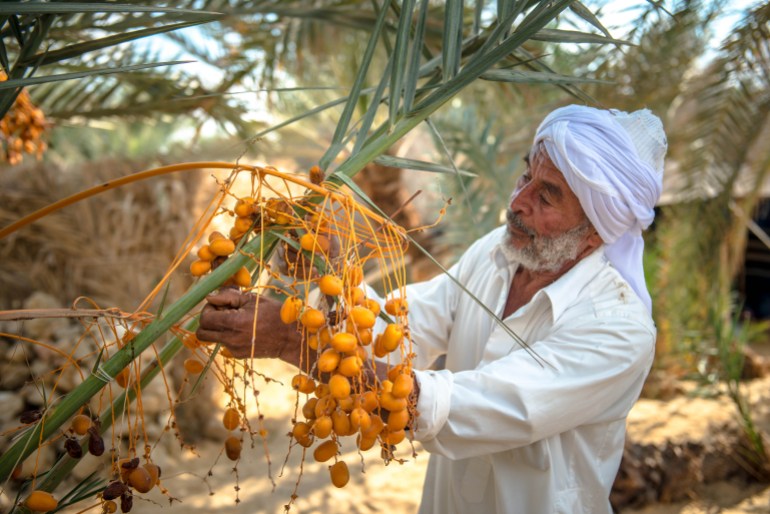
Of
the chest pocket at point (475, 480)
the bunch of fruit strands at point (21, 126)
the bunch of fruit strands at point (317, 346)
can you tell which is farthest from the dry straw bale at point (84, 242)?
the bunch of fruit strands at point (317, 346)

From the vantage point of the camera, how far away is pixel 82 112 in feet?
14.7

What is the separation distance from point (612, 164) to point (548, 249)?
0.30m

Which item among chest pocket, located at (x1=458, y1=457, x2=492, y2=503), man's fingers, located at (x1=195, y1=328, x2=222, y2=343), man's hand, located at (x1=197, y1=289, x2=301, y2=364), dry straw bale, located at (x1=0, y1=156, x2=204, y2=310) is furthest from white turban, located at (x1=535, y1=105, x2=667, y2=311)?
dry straw bale, located at (x1=0, y1=156, x2=204, y2=310)

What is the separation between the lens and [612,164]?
1948mm

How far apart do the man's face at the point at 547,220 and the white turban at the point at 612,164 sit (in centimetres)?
5

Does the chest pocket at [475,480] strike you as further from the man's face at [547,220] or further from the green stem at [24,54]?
the green stem at [24,54]

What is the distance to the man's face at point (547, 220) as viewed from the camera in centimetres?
204

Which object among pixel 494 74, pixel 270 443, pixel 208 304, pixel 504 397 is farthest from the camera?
pixel 270 443

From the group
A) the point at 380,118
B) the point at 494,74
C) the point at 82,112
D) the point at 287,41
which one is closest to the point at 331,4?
the point at 287,41

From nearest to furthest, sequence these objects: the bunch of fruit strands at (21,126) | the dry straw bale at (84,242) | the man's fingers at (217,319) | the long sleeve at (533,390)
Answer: the man's fingers at (217,319)
the long sleeve at (533,390)
the bunch of fruit strands at (21,126)
the dry straw bale at (84,242)

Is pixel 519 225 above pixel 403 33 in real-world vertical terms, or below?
below

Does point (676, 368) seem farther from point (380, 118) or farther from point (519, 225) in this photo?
point (519, 225)

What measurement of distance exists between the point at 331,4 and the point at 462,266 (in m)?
2.20

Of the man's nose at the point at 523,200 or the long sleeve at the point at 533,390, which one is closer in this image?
the long sleeve at the point at 533,390
